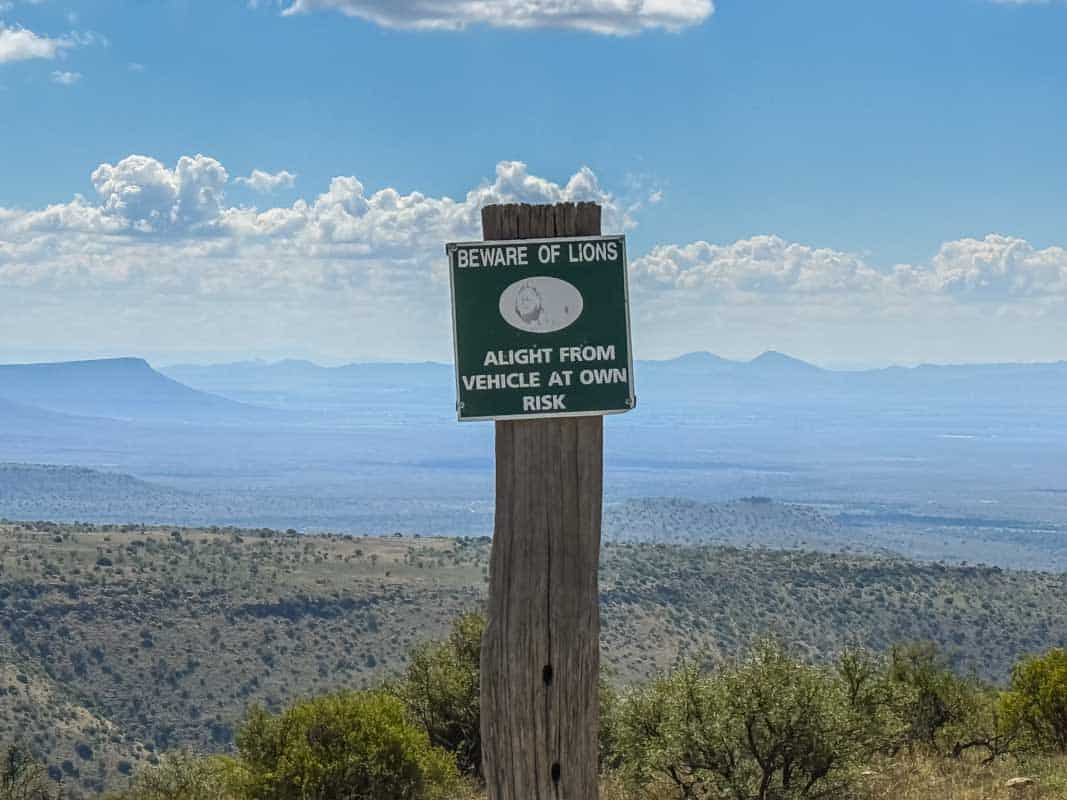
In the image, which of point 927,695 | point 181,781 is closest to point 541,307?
point 181,781

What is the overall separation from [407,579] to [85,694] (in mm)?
23045

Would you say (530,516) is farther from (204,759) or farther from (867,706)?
(204,759)

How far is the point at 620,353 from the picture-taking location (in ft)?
15.3

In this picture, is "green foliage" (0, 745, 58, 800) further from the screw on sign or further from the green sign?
the green sign

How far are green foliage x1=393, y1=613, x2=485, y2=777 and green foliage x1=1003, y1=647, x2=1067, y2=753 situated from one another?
712 cm

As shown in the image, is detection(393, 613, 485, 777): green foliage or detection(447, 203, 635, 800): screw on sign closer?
detection(447, 203, 635, 800): screw on sign

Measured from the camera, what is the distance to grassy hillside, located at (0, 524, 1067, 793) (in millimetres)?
48219

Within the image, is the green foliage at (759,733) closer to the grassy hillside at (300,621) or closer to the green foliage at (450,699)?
the green foliage at (450,699)

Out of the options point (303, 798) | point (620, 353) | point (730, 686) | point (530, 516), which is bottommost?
point (303, 798)

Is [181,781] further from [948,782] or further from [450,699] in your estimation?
[948,782]

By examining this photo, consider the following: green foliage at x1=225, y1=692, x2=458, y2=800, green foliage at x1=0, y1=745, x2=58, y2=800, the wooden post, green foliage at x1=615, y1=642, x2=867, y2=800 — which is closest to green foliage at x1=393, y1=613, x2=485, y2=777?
green foliage at x1=225, y1=692, x2=458, y2=800

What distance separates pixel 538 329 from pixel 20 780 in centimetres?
Result: 1706

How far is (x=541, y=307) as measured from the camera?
4.64 metres

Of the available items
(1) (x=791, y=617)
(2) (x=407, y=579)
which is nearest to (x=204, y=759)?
(1) (x=791, y=617)
